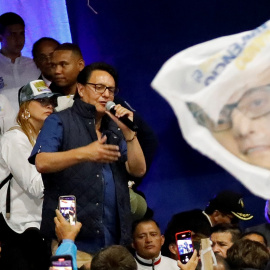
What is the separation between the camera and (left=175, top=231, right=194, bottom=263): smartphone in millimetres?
4480

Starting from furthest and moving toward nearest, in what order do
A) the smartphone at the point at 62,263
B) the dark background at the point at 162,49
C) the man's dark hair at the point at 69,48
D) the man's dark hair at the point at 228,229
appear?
the dark background at the point at 162,49, the man's dark hair at the point at 228,229, the man's dark hair at the point at 69,48, the smartphone at the point at 62,263

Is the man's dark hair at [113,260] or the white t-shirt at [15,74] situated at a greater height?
the white t-shirt at [15,74]

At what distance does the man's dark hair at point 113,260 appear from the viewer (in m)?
4.10

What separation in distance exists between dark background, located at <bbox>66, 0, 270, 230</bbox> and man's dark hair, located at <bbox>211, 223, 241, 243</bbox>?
84cm

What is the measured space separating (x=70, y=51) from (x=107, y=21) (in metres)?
1.19

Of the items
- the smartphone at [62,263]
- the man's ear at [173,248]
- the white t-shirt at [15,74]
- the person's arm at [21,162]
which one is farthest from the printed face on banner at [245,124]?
the white t-shirt at [15,74]

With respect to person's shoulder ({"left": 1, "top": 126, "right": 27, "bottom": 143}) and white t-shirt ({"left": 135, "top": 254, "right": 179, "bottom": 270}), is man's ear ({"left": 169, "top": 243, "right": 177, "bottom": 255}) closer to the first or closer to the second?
white t-shirt ({"left": 135, "top": 254, "right": 179, "bottom": 270})

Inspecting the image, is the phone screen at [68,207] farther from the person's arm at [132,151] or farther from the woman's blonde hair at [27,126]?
the woman's blonde hair at [27,126]

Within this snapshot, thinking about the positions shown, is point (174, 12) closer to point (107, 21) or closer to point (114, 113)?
point (107, 21)

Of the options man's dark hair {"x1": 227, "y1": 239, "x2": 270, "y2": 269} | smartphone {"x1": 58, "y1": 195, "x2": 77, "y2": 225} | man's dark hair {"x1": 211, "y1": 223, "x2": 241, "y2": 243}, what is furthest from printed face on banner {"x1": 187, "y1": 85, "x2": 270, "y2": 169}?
man's dark hair {"x1": 211, "y1": 223, "x2": 241, "y2": 243}

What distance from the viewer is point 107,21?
6770mm

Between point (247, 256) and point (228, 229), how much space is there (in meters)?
1.11

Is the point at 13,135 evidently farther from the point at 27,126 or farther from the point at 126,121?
the point at 126,121

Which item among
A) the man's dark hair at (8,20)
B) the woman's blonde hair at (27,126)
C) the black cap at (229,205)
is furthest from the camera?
the black cap at (229,205)
